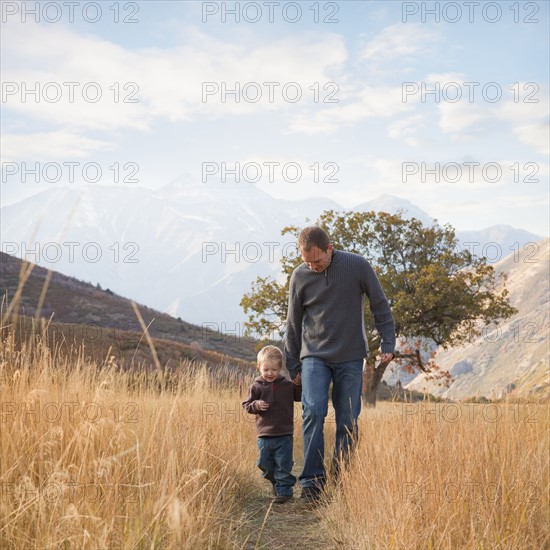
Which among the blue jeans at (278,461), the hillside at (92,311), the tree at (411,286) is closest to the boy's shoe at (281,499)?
the blue jeans at (278,461)

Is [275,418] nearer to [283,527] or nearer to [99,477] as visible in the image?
[283,527]

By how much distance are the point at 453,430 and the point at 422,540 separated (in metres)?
1.39

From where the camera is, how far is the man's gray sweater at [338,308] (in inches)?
217

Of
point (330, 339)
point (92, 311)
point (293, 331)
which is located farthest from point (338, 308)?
point (92, 311)

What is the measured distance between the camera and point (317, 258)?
17.9 ft

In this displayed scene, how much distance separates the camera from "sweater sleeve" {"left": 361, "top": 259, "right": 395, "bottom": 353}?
561 cm

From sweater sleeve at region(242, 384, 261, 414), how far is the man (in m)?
0.47

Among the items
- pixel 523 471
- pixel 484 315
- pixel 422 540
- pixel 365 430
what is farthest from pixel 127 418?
pixel 484 315

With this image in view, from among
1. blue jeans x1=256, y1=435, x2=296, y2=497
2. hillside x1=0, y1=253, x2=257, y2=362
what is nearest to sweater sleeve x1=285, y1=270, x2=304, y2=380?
blue jeans x1=256, y1=435, x2=296, y2=497

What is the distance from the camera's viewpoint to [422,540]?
11.2 ft

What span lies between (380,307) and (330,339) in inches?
22.1

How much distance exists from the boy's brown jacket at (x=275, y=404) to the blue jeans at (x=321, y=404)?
342 mm

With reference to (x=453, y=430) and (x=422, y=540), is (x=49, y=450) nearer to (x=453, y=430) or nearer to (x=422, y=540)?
(x=422, y=540)

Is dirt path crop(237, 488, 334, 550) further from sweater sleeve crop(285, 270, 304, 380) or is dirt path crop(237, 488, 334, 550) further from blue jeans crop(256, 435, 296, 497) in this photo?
sweater sleeve crop(285, 270, 304, 380)
